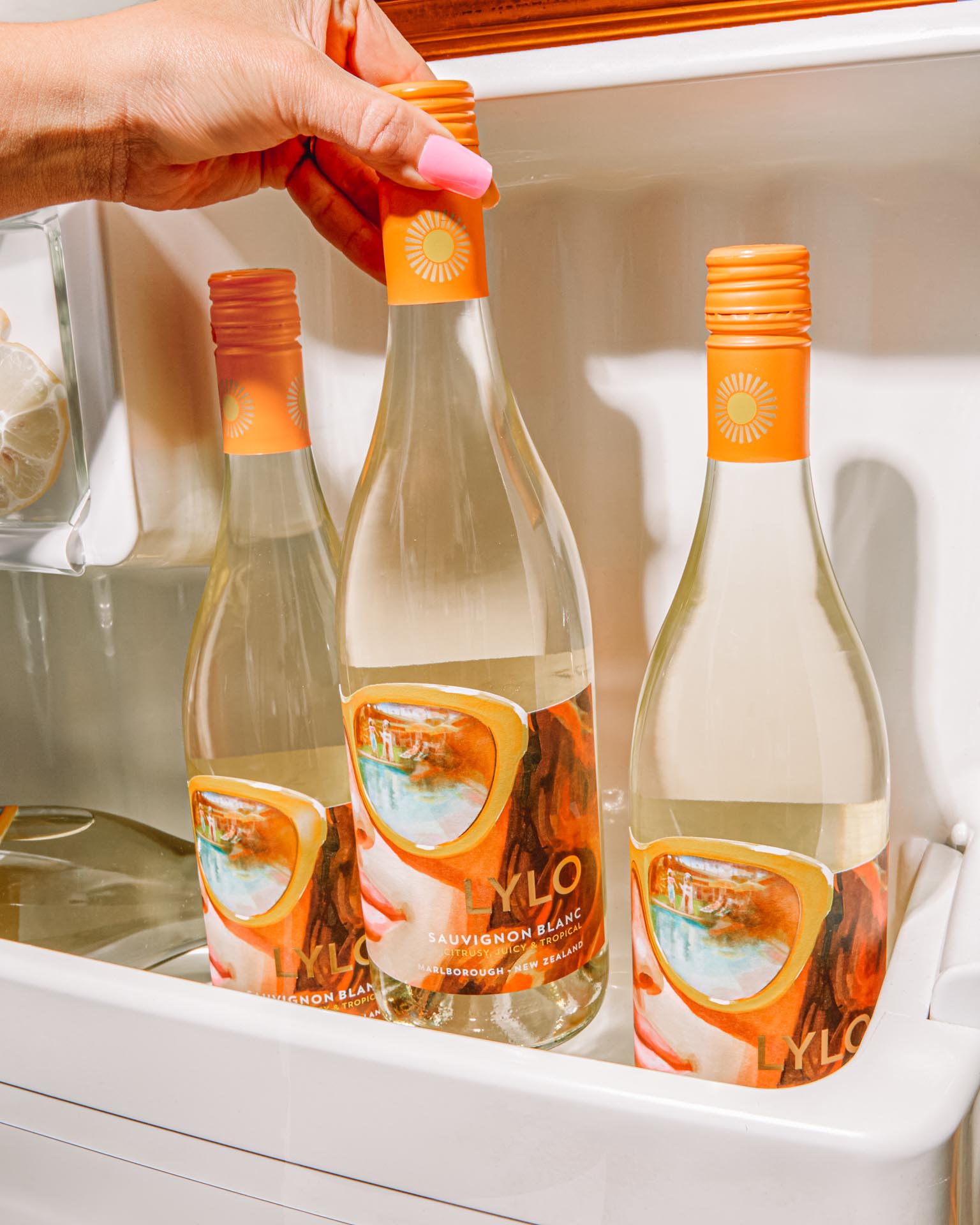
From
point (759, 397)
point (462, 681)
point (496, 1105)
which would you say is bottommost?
point (496, 1105)

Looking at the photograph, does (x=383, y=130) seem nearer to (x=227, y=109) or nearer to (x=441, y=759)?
(x=227, y=109)

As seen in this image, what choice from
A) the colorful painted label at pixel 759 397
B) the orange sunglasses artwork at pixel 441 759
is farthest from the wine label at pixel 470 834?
the colorful painted label at pixel 759 397

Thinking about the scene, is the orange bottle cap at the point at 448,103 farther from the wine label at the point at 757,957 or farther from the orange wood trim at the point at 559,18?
the wine label at the point at 757,957

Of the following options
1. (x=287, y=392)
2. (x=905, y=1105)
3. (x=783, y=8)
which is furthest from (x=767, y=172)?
(x=905, y=1105)

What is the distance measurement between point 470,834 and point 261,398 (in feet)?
0.62

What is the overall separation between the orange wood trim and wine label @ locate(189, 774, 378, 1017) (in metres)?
0.31

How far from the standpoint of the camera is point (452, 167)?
0.35 m

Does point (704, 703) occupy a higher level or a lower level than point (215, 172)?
lower

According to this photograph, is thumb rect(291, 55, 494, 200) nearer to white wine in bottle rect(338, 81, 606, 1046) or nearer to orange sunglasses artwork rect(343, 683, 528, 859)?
white wine in bottle rect(338, 81, 606, 1046)

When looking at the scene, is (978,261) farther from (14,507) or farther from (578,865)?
(14,507)

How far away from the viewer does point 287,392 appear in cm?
45

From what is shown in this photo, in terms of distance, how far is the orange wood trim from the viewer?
0.41m

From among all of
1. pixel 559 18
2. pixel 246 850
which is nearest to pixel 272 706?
pixel 246 850

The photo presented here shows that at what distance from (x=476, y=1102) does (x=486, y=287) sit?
0.27m
